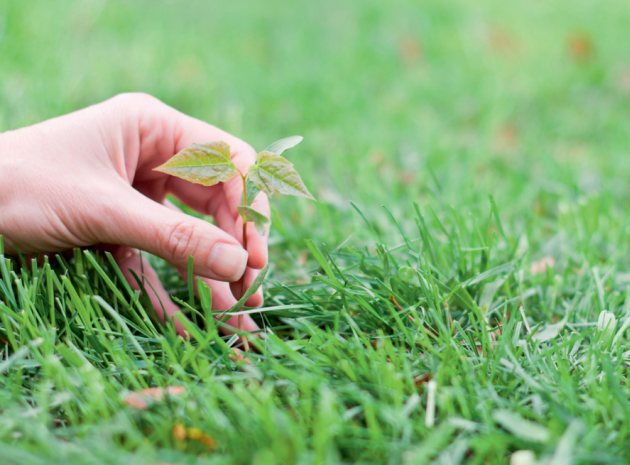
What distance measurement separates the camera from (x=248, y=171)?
4.19ft

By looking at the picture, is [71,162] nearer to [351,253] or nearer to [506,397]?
[351,253]

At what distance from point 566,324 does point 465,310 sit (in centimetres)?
22

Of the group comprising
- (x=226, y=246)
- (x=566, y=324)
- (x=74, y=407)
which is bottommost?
(x=566, y=324)

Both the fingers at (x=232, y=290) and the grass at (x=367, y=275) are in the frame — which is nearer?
Answer: the grass at (x=367, y=275)

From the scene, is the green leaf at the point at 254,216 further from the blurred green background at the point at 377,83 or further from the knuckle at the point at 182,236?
the blurred green background at the point at 377,83

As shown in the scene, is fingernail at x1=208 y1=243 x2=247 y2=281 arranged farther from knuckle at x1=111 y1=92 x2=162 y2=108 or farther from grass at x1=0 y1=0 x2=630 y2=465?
knuckle at x1=111 y1=92 x2=162 y2=108

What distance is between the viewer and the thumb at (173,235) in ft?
4.32

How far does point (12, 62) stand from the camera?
284cm

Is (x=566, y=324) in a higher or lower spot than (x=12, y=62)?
lower

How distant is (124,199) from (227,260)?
23cm

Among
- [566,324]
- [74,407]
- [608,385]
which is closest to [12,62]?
[74,407]

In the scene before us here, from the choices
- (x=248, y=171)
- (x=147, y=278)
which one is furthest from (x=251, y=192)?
(x=147, y=278)

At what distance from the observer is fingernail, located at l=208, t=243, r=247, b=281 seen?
1.33 m

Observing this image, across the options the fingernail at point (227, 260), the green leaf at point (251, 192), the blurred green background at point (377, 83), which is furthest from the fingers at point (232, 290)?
the blurred green background at point (377, 83)
